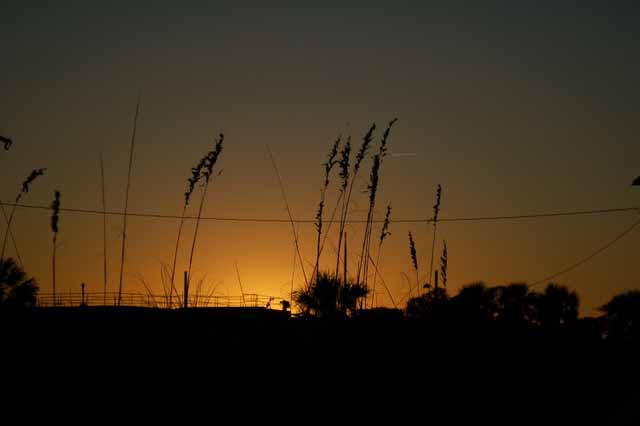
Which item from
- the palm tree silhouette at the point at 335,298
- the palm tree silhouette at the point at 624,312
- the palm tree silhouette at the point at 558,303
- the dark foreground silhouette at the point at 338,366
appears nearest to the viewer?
the dark foreground silhouette at the point at 338,366

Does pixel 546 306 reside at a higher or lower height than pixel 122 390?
higher

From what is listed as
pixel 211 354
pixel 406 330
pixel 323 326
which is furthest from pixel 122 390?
pixel 406 330

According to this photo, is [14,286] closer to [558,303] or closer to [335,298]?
[335,298]

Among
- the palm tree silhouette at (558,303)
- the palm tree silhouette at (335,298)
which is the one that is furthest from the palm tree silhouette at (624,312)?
the palm tree silhouette at (335,298)

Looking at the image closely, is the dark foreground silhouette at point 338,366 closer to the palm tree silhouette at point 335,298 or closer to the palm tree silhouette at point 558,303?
the palm tree silhouette at point 335,298

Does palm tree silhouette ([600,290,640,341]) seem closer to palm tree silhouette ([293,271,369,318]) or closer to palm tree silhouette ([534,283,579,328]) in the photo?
palm tree silhouette ([534,283,579,328])

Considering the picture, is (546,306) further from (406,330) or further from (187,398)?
(187,398)

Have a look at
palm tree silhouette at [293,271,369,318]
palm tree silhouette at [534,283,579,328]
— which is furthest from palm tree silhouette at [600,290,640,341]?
palm tree silhouette at [293,271,369,318]

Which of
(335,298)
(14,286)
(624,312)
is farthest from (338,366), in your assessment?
(624,312)

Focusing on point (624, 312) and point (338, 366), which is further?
point (624, 312)

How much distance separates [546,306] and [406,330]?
2792 cm

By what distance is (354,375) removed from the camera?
6875 mm

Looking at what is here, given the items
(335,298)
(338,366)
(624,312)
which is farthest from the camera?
(624,312)

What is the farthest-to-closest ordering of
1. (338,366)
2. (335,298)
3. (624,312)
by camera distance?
(624,312)
(335,298)
(338,366)
